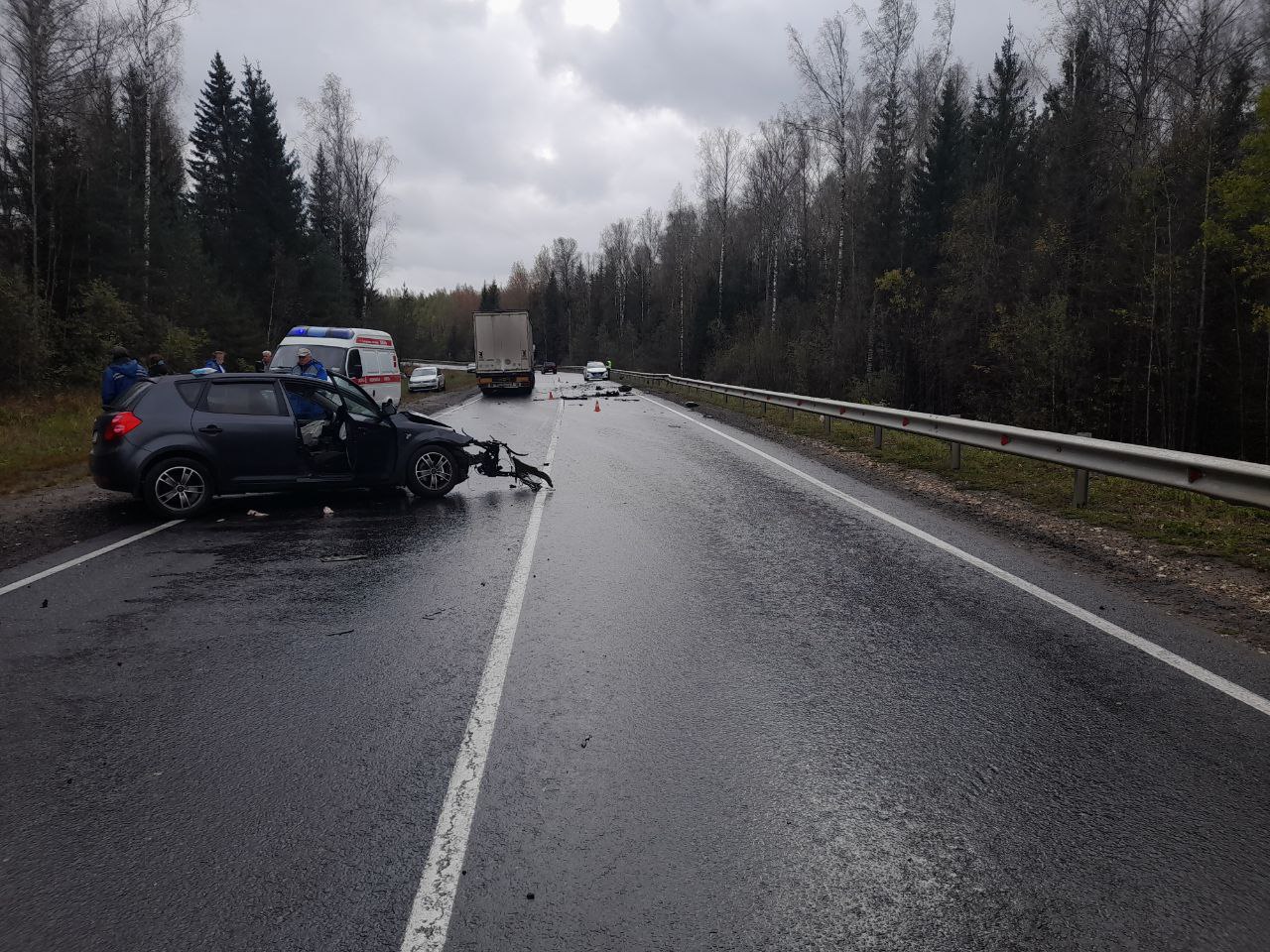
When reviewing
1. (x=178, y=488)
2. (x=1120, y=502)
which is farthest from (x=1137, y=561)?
(x=178, y=488)

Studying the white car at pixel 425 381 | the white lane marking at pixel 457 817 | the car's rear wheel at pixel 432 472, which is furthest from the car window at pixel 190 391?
the white car at pixel 425 381

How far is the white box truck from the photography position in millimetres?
35156

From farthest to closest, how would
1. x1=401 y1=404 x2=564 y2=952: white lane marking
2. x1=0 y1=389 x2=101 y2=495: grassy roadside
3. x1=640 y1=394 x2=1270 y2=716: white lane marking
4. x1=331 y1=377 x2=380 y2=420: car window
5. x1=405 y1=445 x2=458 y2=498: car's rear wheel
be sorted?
x1=0 y1=389 x2=101 y2=495: grassy roadside < x1=405 y1=445 x2=458 y2=498: car's rear wheel < x1=331 y1=377 x2=380 y2=420: car window < x1=640 y1=394 x2=1270 y2=716: white lane marking < x1=401 y1=404 x2=564 y2=952: white lane marking

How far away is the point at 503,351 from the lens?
3519 cm

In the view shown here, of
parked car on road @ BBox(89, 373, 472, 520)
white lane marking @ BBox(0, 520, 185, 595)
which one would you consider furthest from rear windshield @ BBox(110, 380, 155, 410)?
white lane marking @ BBox(0, 520, 185, 595)

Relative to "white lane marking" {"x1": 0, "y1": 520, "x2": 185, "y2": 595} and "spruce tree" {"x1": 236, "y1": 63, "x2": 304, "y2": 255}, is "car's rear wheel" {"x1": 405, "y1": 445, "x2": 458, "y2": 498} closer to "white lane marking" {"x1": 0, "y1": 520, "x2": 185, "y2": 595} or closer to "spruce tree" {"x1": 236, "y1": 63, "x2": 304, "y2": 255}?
"white lane marking" {"x1": 0, "y1": 520, "x2": 185, "y2": 595}

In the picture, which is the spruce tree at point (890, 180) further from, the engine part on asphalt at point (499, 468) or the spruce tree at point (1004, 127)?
the engine part on asphalt at point (499, 468)

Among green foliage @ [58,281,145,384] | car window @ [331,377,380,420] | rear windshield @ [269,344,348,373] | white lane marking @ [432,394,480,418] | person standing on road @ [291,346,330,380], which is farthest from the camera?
green foliage @ [58,281,145,384]

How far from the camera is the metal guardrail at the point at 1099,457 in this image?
22.7 ft

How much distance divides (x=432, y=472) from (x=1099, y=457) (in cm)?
792

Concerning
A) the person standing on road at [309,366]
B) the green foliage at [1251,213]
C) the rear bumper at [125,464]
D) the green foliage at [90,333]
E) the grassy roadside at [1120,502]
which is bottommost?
the grassy roadside at [1120,502]

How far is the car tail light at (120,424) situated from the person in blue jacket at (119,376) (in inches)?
123

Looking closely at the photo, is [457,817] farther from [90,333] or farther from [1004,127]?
[1004,127]

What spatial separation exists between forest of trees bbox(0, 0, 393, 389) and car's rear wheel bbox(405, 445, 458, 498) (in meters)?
18.1
